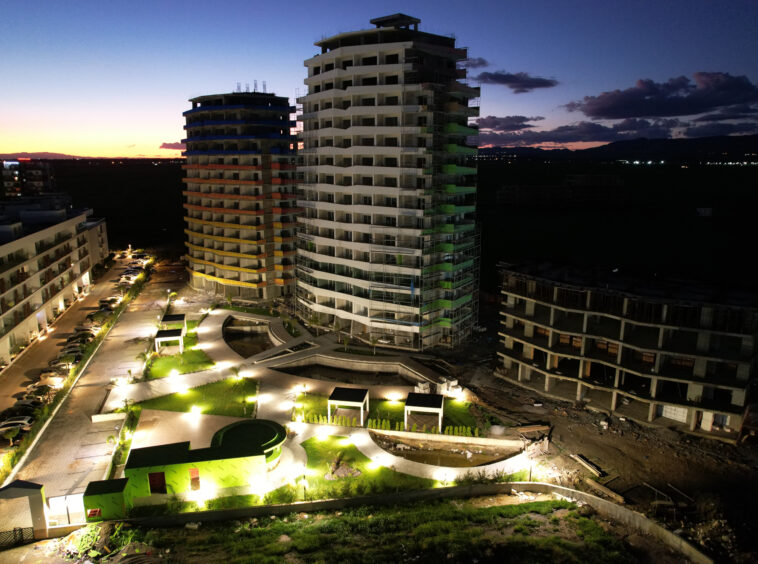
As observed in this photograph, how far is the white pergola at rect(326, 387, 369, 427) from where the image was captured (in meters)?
39.0

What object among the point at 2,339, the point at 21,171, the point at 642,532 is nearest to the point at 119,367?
the point at 2,339

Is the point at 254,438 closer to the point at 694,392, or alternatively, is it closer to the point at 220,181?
the point at 694,392

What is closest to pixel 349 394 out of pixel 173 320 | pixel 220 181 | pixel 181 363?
pixel 181 363

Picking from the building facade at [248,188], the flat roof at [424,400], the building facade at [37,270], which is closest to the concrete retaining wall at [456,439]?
the flat roof at [424,400]

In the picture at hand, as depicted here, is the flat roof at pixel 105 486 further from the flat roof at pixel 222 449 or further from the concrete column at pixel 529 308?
the concrete column at pixel 529 308

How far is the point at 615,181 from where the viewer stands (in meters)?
186

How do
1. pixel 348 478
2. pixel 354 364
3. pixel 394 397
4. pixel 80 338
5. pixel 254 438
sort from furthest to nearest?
1. pixel 80 338
2. pixel 354 364
3. pixel 394 397
4. pixel 254 438
5. pixel 348 478

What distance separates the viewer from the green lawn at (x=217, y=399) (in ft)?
137

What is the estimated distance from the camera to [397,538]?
26578 millimetres

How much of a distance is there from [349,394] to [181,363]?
19.8m

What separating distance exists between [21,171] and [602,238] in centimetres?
16547

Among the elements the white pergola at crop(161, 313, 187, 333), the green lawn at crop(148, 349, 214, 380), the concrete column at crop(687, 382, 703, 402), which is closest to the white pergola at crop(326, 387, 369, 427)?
the green lawn at crop(148, 349, 214, 380)

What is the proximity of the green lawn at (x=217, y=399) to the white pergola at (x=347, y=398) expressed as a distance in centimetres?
653

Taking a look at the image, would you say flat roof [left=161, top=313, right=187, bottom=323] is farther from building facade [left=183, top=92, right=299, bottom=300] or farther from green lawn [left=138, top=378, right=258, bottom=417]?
green lawn [left=138, top=378, right=258, bottom=417]
